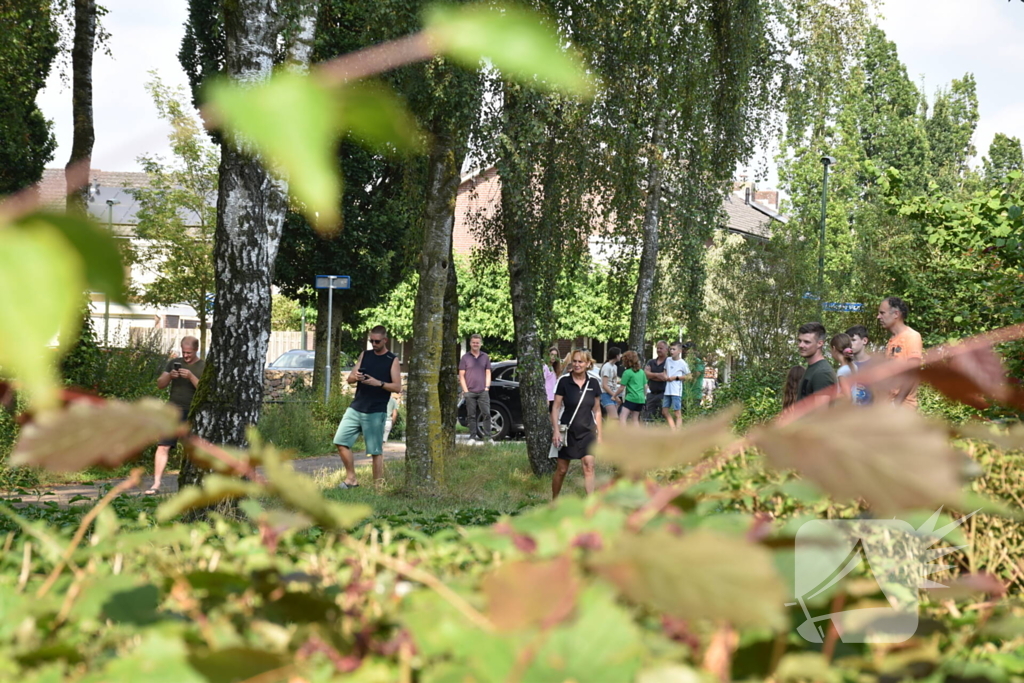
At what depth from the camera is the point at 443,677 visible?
0.84 m

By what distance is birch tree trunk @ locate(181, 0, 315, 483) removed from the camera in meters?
6.84

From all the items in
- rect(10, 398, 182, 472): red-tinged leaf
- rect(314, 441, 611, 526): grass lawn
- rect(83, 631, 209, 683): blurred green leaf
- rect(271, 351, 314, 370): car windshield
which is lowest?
rect(314, 441, 611, 526): grass lawn

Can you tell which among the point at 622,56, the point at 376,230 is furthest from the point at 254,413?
the point at 376,230

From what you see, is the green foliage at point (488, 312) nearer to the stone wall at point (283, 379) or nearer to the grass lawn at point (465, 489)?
the stone wall at point (283, 379)

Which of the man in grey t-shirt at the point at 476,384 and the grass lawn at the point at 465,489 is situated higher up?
the man in grey t-shirt at the point at 476,384

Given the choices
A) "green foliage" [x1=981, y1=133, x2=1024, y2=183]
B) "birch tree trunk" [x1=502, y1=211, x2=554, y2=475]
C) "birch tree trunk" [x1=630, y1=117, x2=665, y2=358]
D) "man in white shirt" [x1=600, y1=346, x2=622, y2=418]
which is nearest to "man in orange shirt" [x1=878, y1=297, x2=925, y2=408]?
"birch tree trunk" [x1=502, y1=211, x2=554, y2=475]

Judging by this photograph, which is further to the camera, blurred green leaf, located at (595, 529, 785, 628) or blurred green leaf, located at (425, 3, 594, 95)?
blurred green leaf, located at (595, 529, 785, 628)

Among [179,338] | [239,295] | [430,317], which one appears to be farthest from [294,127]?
[179,338]

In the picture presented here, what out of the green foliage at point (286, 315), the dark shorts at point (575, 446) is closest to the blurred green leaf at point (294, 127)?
the dark shorts at point (575, 446)

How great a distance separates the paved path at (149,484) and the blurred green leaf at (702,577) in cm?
682

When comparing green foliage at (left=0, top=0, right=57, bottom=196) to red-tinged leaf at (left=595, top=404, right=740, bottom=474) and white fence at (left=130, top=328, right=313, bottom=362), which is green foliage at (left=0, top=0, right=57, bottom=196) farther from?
red-tinged leaf at (left=595, top=404, right=740, bottom=474)

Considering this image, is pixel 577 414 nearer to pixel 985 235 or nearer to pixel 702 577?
pixel 985 235

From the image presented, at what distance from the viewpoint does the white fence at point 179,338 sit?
777 inches

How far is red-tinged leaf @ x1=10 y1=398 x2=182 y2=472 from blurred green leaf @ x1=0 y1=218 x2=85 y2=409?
0.42 meters
